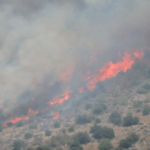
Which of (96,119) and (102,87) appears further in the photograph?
(102,87)

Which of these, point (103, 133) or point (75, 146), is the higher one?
point (103, 133)

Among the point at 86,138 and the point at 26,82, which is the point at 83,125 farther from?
the point at 26,82

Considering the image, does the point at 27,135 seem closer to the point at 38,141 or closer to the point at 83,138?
the point at 38,141

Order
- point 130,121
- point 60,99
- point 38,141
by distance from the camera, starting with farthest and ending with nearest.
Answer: point 60,99, point 130,121, point 38,141

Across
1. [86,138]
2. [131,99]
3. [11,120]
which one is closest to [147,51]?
[131,99]

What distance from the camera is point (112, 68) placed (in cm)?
4322

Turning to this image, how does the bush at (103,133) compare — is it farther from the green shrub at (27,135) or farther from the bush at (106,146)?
the green shrub at (27,135)

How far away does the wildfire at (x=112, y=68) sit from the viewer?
40.5 m

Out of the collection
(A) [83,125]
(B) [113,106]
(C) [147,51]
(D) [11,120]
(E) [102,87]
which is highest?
(C) [147,51]

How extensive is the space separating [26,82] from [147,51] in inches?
1480

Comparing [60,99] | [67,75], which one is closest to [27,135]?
[60,99]

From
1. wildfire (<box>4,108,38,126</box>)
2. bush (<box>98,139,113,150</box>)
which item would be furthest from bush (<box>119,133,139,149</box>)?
wildfire (<box>4,108,38,126</box>)

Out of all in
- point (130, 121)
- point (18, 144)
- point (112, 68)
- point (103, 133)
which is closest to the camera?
point (103, 133)

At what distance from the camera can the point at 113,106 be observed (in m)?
30.0
